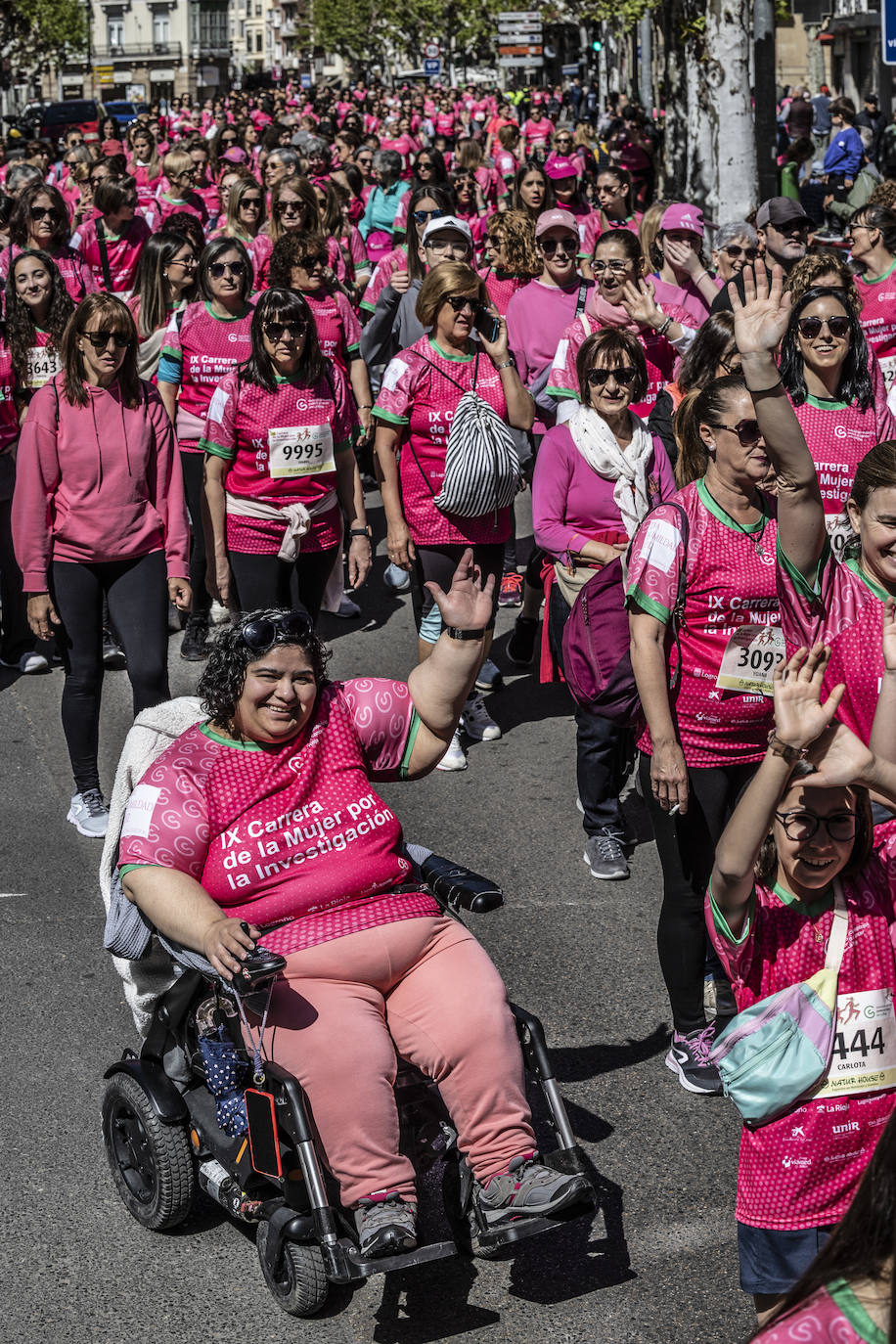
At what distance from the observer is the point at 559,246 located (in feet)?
28.3

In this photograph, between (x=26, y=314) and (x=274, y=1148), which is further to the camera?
(x=26, y=314)

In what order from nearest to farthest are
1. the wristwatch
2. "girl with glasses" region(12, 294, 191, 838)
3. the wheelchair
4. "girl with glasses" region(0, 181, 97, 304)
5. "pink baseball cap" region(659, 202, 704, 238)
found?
the wristwatch → the wheelchair → "girl with glasses" region(12, 294, 191, 838) → "pink baseball cap" region(659, 202, 704, 238) → "girl with glasses" region(0, 181, 97, 304)

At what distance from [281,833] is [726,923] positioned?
1205mm

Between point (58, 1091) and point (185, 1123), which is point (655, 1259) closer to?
point (185, 1123)

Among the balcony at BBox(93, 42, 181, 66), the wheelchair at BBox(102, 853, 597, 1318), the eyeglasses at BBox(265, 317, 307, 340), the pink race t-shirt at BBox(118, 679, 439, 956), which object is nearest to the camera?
the wheelchair at BBox(102, 853, 597, 1318)

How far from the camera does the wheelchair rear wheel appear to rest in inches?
160

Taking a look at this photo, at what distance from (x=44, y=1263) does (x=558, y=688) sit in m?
4.87

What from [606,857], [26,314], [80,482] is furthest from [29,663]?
[606,857]

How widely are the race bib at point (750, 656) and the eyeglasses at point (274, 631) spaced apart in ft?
3.63

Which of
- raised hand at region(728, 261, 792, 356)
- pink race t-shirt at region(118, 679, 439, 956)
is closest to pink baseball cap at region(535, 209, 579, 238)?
raised hand at region(728, 261, 792, 356)

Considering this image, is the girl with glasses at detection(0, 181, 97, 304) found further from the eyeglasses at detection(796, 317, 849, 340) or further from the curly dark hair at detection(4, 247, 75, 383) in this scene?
the eyeglasses at detection(796, 317, 849, 340)

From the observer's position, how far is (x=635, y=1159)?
14.5 ft

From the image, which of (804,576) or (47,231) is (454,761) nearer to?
(804,576)

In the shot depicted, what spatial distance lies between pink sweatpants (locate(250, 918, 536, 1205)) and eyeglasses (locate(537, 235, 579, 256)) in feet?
17.5
